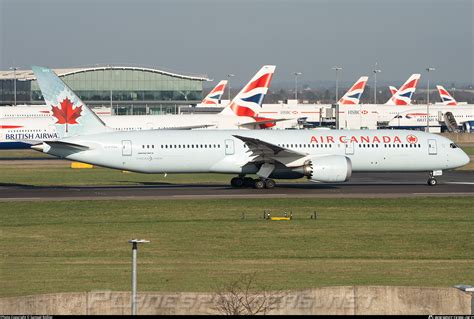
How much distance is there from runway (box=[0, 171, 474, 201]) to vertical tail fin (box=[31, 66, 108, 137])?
136 inches

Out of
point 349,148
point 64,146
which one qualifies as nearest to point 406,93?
point 349,148

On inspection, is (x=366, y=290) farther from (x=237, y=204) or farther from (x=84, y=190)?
(x=84, y=190)

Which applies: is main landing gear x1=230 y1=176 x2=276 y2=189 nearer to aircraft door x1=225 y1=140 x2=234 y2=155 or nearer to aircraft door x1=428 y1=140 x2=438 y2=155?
aircraft door x1=225 y1=140 x2=234 y2=155

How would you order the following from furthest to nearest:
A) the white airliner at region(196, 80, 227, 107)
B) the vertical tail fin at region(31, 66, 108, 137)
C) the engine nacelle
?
the white airliner at region(196, 80, 227, 107), the vertical tail fin at region(31, 66, 108, 137), the engine nacelle

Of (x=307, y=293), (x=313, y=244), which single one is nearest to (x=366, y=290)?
(x=307, y=293)

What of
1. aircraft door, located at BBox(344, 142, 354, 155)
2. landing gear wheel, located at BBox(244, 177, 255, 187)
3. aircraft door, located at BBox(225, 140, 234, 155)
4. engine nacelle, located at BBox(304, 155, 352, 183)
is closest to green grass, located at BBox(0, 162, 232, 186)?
landing gear wheel, located at BBox(244, 177, 255, 187)

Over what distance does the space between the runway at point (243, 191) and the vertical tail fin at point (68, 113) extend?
3457 mm

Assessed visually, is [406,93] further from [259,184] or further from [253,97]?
[259,184]

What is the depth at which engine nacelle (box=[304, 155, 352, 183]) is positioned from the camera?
52406 millimetres

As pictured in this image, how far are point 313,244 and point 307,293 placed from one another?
1271 cm

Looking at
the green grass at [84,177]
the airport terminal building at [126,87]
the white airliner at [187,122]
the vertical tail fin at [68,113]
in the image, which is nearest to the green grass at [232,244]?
the vertical tail fin at [68,113]

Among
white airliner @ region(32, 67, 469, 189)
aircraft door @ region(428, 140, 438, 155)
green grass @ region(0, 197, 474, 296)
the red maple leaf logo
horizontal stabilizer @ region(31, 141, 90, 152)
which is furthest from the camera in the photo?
aircraft door @ region(428, 140, 438, 155)

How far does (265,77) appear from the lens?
9075 centimetres

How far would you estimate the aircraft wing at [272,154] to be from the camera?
53.4 m
